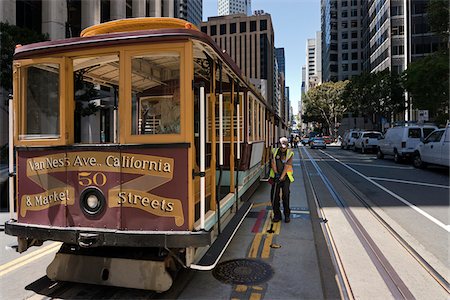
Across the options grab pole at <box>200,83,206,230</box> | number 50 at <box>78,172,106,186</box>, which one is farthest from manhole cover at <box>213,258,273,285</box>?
number 50 at <box>78,172,106,186</box>

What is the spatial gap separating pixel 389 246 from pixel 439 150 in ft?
33.1

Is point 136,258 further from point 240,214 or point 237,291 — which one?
point 240,214

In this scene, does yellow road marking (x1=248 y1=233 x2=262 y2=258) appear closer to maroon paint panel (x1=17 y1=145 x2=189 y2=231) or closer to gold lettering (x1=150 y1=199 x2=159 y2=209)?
maroon paint panel (x1=17 y1=145 x2=189 y2=231)

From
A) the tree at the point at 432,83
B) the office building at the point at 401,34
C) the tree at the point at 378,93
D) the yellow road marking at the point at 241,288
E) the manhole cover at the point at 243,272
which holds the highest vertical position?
the office building at the point at 401,34

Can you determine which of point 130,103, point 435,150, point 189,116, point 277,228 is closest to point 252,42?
point 435,150

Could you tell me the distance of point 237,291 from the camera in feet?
13.3

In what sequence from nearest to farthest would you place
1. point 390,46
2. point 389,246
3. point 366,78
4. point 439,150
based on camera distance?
point 389,246 → point 439,150 → point 366,78 → point 390,46

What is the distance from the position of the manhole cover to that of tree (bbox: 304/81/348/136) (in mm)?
58157

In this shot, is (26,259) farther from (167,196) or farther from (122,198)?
(167,196)

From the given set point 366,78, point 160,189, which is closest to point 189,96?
point 160,189

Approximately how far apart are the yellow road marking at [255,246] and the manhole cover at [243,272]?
0.81ft

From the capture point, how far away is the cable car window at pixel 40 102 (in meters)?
3.95

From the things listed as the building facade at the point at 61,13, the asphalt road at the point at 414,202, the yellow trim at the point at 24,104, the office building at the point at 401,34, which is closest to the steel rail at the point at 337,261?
the asphalt road at the point at 414,202

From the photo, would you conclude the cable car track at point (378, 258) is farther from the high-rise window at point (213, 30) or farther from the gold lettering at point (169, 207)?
the high-rise window at point (213, 30)
